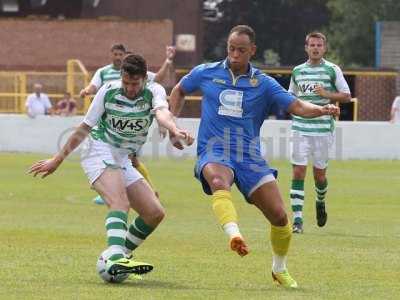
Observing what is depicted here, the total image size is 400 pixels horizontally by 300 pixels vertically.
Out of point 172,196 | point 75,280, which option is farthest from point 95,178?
point 172,196

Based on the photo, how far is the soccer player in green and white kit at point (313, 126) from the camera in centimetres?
1588

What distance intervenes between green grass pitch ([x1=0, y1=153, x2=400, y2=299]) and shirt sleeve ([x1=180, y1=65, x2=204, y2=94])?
1557mm

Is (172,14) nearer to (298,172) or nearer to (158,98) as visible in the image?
(298,172)

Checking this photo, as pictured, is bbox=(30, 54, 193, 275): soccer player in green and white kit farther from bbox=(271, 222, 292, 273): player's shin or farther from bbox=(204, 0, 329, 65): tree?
bbox=(204, 0, 329, 65): tree

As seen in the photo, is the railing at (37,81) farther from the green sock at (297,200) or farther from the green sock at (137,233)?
the green sock at (137,233)

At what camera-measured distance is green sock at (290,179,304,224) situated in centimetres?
1577

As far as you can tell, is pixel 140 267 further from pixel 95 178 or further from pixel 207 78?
pixel 207 78

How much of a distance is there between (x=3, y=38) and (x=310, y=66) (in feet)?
94.0

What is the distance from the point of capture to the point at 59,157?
1079cm

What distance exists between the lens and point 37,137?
32812 mm

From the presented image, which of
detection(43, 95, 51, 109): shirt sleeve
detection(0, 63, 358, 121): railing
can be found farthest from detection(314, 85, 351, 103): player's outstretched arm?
detection(0, 63, 358, 121): railing

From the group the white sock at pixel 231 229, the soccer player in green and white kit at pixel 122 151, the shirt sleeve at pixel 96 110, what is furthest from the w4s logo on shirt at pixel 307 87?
the white sock at pixel 231 229

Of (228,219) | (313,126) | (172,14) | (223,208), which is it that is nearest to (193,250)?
(223,208)

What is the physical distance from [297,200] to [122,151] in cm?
507
